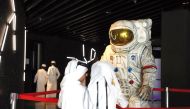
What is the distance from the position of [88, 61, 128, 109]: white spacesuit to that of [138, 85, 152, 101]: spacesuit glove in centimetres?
105

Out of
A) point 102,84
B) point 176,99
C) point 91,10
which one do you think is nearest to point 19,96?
point 102,84

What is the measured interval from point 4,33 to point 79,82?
111 inches

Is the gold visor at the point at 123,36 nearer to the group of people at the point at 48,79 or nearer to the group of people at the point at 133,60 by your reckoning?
the group of people at the point at 133,60

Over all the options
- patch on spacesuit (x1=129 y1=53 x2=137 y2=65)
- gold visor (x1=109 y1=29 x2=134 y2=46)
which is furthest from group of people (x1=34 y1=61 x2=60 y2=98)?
patch on spacesuit (x1=129 y1=53 x2=137 y2=65)

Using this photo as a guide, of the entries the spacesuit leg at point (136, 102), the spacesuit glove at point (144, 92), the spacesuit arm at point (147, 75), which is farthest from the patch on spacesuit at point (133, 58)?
the spacesuit leg at point (136, 102)

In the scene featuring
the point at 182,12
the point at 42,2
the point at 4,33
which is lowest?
the point at 4,33

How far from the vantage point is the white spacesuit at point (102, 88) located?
3863 millimetres

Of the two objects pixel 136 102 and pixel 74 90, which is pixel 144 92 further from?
pixel 74 90

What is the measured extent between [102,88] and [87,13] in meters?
7.79

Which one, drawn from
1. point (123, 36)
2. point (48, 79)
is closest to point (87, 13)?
point (48, 79)

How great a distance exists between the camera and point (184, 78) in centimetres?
780

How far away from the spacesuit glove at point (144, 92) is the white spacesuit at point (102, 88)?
1.05 meters

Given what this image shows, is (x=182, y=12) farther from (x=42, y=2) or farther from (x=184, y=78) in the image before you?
(x=42, y=2)

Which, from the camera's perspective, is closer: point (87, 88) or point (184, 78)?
point (87, 88)
